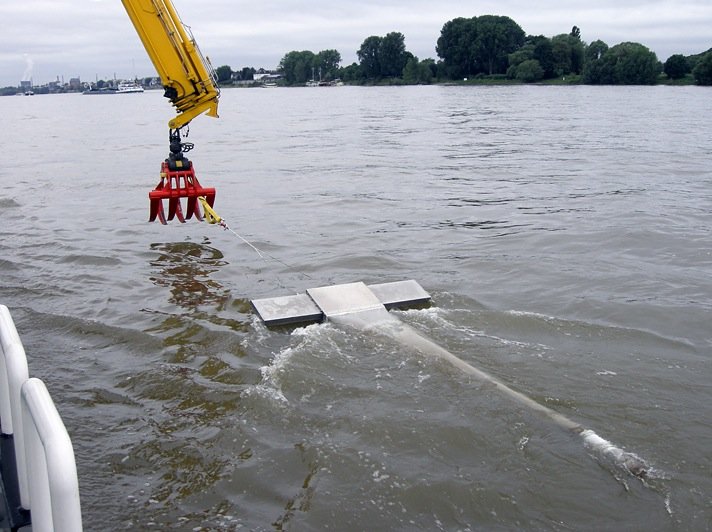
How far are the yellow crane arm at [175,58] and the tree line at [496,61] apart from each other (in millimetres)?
87991

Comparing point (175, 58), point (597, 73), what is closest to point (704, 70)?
point (597, 73)

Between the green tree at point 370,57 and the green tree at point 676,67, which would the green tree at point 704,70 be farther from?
the green tree at point 370,57

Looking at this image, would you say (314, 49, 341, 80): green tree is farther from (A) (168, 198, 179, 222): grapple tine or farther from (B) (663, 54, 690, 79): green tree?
(A) (168, 198, 179, 222): grapple tine

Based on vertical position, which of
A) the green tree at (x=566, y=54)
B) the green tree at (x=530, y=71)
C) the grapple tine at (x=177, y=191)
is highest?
the green tree at (x=566, y=54)

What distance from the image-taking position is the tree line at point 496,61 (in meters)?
95.0

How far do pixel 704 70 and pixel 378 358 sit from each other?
91454 millimetres

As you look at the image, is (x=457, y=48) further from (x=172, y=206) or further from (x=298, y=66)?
(x=172, y=206)

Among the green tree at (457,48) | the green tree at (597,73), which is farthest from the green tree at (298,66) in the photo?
the green tree at (597,73)

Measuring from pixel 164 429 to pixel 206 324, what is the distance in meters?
2.58

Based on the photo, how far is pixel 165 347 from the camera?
288 inches

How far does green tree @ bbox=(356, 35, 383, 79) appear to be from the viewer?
152750 millimetres

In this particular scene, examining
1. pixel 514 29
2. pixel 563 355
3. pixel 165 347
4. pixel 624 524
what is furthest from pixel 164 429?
pixel 514 29

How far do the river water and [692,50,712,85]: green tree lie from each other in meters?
77.6

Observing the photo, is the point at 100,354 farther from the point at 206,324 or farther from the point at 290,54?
the point at 290,54
